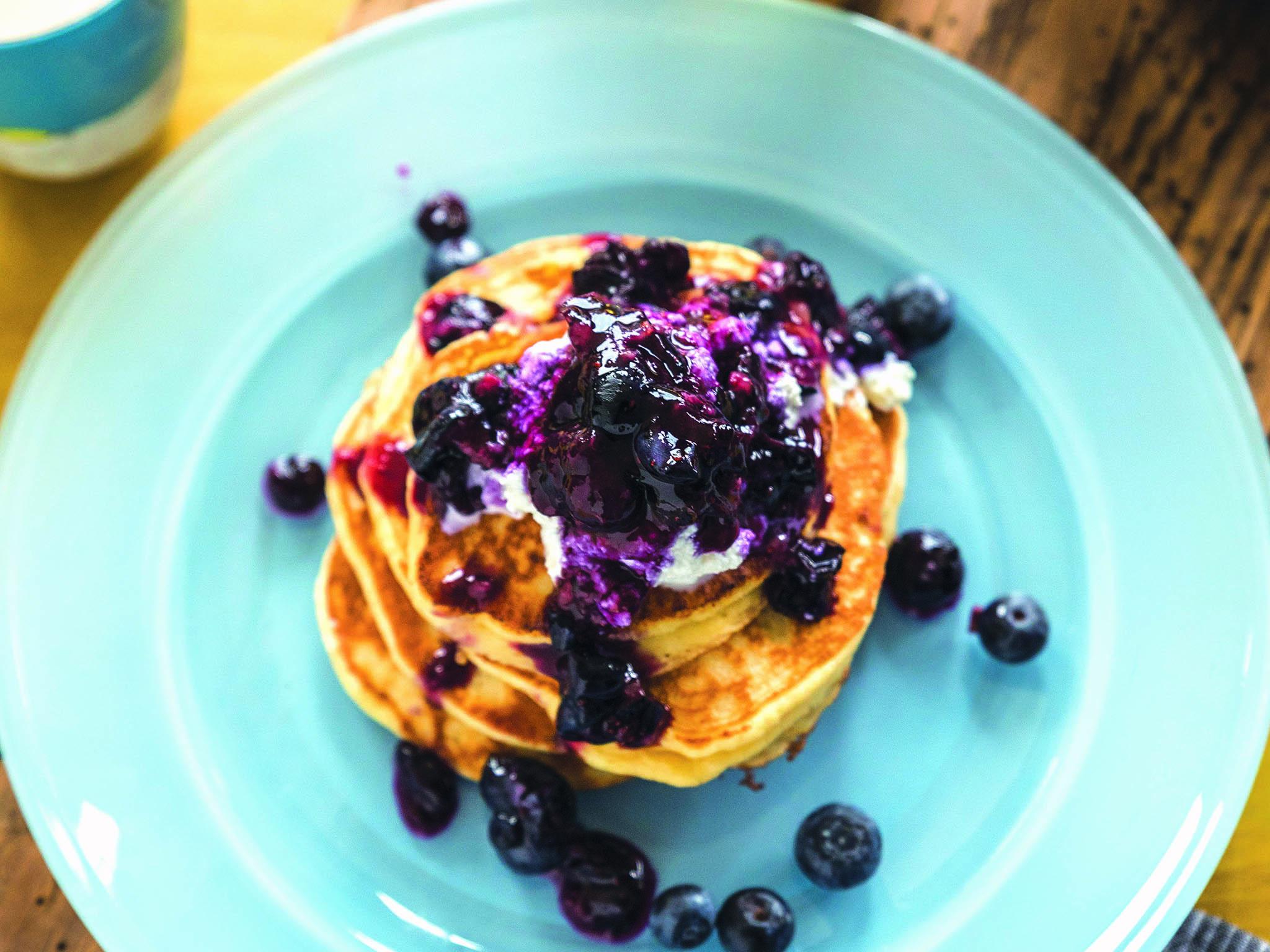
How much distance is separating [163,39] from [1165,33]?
2.21 metres

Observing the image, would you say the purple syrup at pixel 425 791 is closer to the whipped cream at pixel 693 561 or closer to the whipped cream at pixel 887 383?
the whipped cream at pixel 693 561

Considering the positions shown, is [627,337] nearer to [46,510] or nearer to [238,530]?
[238,530]

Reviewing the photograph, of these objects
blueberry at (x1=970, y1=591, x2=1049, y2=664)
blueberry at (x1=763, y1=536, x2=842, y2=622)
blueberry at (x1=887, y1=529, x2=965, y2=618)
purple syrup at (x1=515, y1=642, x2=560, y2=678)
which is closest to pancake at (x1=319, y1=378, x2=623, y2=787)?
purple syrup at (x1=515, y1=642, x2=560, y2=678)

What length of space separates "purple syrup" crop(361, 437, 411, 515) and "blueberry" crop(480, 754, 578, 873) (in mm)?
511

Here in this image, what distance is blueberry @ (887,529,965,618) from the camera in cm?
210

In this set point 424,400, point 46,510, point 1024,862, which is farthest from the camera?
point 46,510

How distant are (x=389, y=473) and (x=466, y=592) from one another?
305 mm

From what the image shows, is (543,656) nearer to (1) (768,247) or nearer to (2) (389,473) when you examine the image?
(2) (389,473)

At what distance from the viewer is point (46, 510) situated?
2158 mm

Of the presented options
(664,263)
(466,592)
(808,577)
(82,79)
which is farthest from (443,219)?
(808,577)

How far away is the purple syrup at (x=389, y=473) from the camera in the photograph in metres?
2.05

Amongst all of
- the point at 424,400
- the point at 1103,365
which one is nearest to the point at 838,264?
the point at 1103,365

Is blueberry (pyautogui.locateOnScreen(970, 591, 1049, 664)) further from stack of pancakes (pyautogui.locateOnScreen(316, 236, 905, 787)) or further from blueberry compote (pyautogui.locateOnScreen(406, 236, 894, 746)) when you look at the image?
blueberry compote (pyautogui.locateOnScreen(406, 236, 894, 746))

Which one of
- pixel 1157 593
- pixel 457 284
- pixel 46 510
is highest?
pixel 1157 593
